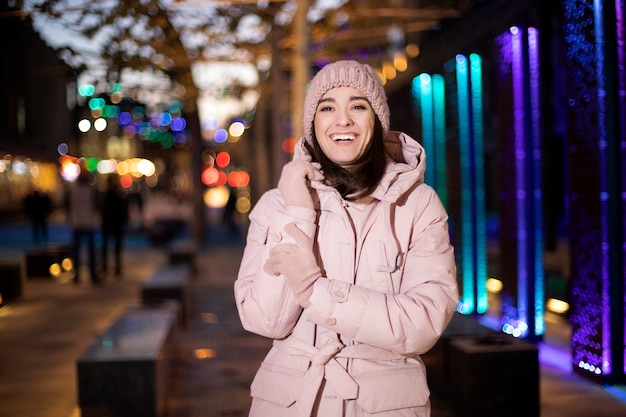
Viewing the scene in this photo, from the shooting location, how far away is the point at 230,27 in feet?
39.0

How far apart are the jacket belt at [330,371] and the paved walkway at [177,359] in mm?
3562

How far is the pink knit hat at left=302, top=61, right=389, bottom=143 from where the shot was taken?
2379 millimetres

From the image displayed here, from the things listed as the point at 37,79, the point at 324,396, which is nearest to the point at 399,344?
the point at 324,396

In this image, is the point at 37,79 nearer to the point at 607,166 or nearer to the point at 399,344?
the point at 607,166

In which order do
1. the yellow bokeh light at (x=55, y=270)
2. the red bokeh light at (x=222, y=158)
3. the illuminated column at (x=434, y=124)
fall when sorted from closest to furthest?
the illuminated column at (x=434, y=124) < the yellow bokeh light at (x=55, y=270) < the red bokeh light at (x=222, y=158)

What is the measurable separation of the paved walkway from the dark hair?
11.8 ft

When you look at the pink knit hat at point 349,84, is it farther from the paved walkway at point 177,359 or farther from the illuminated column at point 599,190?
the illuminated column at point 599,190

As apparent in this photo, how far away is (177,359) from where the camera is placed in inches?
294

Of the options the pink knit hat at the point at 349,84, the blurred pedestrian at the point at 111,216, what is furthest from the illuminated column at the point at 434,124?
the pink knit hat at the point at 349,84

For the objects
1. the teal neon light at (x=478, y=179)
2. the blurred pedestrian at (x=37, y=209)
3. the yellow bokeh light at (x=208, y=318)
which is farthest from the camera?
the blurred pedestrian at (x=37, y=209)

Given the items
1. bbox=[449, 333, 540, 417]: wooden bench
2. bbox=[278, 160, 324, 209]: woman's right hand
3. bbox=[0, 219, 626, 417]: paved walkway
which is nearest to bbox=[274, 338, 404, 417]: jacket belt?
bbox=[278, 160, 324, 209]: woman's right hand

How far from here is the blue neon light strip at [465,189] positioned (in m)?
9.13

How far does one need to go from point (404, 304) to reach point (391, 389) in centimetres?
29

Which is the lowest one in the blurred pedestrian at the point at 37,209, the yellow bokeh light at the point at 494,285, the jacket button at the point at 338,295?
the yellow bokeh light at the point at 494,285
